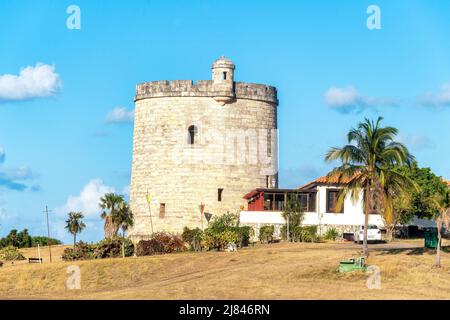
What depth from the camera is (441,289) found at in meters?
44.8

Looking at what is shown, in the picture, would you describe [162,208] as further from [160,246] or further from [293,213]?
[160,246]

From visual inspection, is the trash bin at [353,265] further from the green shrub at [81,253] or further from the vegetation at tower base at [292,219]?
the green shrub at [81,253]

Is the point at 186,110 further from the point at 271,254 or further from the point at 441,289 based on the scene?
the point at 441,289

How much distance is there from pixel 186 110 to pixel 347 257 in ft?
86.2

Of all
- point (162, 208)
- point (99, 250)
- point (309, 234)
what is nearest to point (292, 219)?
point (309, 234)

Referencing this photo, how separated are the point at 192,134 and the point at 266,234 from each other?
39.3ft

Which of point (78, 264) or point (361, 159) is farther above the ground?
point (361, 159)

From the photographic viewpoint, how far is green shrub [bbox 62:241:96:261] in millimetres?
65438

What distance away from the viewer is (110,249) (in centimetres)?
6619

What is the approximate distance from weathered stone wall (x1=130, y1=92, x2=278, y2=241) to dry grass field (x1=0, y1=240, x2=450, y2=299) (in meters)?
11.9

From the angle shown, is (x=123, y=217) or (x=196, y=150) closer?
(x=123, y=217)

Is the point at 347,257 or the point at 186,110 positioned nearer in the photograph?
the point at 347,257

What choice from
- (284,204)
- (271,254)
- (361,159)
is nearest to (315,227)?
(284,204)

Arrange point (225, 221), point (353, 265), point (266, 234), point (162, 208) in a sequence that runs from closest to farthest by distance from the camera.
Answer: point (353, 265) → point (266, 234) → point (225, 221) → point (162, 208)
